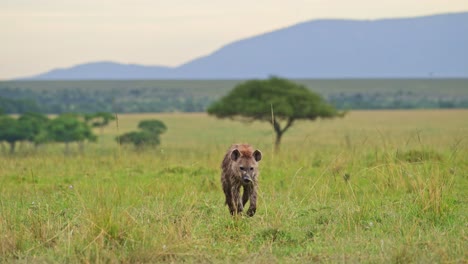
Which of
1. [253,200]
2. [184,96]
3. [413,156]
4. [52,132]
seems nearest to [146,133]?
[52,132]

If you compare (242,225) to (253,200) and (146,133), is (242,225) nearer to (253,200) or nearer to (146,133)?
(253,200)

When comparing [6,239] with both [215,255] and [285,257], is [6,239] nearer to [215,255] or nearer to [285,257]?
[215,255]

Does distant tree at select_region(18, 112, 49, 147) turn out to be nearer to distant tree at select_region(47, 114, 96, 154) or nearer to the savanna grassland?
distant tree at select_region(47, 114, 96, 154)

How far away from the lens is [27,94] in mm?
106562

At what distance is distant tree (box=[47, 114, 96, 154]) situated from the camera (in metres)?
42.8

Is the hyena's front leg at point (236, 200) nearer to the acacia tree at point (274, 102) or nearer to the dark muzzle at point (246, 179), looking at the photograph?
the dark muzzle at point (246, 179)

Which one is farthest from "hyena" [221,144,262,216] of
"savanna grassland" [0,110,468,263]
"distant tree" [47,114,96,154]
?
"distant tree" [47,114,96,154]

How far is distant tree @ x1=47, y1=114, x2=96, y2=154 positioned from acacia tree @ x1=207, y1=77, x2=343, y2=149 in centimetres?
1159

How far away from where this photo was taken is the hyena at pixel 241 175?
25.6ft

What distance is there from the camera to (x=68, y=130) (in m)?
44.0

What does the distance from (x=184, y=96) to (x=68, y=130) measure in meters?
69.7

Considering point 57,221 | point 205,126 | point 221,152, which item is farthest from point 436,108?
point 57,221

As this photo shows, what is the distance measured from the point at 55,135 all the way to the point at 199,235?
36.7 metres

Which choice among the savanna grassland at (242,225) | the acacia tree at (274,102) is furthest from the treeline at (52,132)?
the savanna grassland at (242,225)
